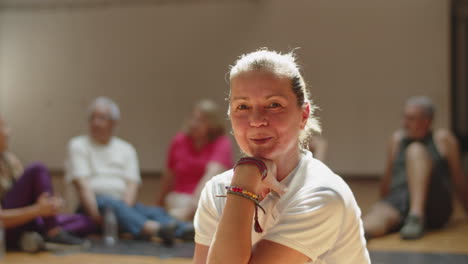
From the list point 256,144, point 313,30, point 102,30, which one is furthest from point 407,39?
point 256,144

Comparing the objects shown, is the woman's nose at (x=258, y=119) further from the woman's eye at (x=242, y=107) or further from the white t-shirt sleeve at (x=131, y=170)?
the white t-shirt sleeve at (x=131, y=170)

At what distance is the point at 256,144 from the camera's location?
1.29m

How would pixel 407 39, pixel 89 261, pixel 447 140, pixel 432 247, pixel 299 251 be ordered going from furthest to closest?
pixel 407 39 → pixel 447 140 → pixel 432 247 → pixel 89 261 → pixel 299 251

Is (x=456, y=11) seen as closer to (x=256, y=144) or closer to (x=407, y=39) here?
(x=407, y=39)

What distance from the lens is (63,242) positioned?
419 cm

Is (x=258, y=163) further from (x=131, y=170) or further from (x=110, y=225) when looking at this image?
(x=131, y=170)

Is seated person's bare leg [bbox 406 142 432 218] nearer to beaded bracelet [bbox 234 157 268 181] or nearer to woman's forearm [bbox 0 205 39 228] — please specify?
woman's forearm [bbox 0 205 39 228]

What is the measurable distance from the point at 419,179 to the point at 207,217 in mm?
3650

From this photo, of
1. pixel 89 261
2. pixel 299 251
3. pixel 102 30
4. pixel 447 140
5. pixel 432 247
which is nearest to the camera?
pixel 299 251

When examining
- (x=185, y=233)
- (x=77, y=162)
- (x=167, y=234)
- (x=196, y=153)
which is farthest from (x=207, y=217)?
(x=196, y=153)

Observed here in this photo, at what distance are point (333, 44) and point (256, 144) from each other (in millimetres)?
7911

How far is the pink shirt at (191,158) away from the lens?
5.13m

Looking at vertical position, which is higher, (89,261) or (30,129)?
(30,129)

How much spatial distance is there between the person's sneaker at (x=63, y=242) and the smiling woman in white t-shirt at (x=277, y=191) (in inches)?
121
